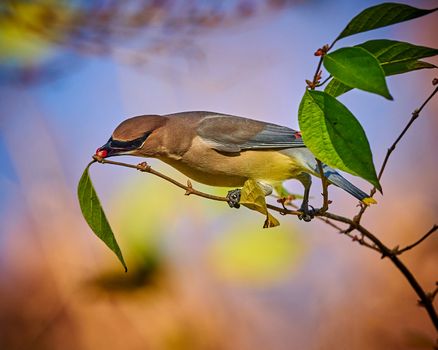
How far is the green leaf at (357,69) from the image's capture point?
323 millimetres

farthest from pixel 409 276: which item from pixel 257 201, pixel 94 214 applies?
pixel 94 214

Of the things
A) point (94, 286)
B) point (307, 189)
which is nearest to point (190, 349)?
point (94, 286)

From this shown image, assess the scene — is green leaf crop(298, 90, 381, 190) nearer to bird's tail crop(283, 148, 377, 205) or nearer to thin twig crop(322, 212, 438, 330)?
thin twig crop(322, 212, 438, 330)

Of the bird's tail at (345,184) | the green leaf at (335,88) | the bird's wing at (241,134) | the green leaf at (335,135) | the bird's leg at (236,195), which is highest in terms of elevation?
the green leaf at (335,88)

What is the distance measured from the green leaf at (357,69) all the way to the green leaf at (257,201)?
0.47 feet

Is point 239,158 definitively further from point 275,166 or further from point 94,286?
point 94,286

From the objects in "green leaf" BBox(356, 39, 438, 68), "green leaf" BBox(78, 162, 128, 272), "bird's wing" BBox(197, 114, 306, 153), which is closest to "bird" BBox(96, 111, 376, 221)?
"bird's wing" BBox(197, 114, 306, 153)

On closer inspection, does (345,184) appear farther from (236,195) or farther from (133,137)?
(133,137)

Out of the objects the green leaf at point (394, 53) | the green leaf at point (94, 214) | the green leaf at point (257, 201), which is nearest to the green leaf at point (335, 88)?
the green leaf at point (394, 53)

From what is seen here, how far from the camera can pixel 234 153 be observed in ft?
2.21

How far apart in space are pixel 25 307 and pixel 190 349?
0.37 meters

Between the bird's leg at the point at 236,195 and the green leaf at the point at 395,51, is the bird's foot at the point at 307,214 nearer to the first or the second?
the bird's leg at the point at 236,195

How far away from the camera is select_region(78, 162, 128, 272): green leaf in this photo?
0.44 m

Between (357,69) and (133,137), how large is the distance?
0.25 m
